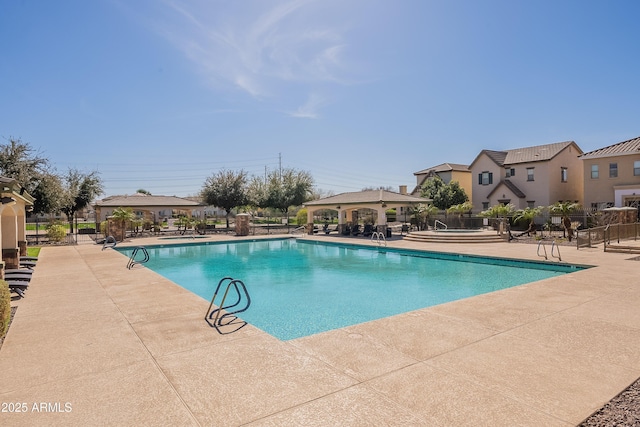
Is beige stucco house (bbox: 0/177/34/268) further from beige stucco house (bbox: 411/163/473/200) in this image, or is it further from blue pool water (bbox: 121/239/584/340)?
beige stucco house (bbox: 411/163/473/200)

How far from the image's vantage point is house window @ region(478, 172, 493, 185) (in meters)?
38.7

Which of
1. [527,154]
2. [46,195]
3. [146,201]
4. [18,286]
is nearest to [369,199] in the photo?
[527,154]

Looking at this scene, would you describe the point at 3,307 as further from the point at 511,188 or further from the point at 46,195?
the point at 511,188

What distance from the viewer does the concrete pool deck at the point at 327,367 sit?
3.62 metres

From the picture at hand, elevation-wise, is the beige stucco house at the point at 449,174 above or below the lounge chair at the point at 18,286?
above

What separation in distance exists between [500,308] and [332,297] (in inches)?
193

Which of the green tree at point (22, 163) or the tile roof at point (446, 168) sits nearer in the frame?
the green tree at point (22, 163)

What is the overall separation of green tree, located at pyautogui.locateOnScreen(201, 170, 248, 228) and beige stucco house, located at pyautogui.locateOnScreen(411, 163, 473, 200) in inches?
784

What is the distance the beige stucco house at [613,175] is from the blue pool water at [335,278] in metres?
19.2

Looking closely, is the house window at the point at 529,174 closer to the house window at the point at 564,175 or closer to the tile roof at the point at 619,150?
the house window at the point at 564,175

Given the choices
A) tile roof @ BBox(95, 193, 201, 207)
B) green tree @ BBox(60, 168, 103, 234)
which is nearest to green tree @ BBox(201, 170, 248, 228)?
tile roof @ BBox(95, 193, 201, 207)

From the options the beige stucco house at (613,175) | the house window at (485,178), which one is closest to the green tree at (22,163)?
Result: the house window at (485,178)

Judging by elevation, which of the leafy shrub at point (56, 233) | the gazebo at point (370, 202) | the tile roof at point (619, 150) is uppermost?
the tile roof at point (619, 150)

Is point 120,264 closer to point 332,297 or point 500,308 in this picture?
point 332,297
